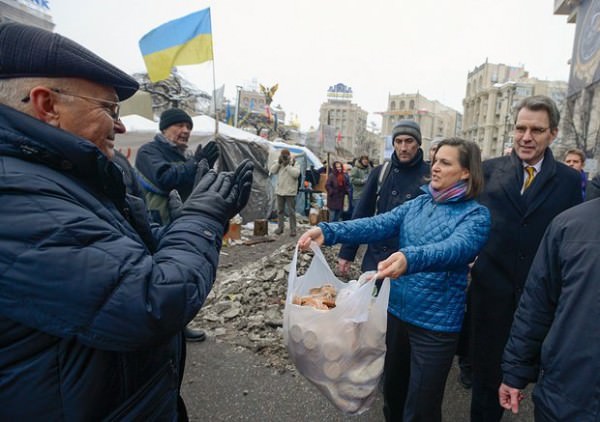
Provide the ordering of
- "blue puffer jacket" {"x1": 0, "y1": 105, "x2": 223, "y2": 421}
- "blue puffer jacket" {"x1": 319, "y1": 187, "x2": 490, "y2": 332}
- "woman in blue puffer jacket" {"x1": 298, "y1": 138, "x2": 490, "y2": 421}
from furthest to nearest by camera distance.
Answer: "woman in blue puffer jacket" {"x1": 298, "y1": 138, "x2": 490, "y2": 421} < "blue puffer jacket" {"x1": 319, "y1": 187, "x2": 490, "y2": 332} < "blue puffer jacket" {"x1": 0, "y1": 105, "x2": 223, "y2": 421}

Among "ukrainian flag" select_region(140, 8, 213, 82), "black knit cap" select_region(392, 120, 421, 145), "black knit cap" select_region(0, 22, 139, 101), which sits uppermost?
"ukrainian flag" select_region(140, 8, 213, 82)

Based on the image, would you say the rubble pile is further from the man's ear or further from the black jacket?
the man's ear

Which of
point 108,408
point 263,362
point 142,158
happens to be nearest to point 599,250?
point 108,408

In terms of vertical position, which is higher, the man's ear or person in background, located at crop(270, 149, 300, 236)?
the man's ear

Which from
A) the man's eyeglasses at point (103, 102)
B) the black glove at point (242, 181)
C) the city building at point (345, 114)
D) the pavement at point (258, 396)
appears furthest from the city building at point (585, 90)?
the city building at point (345, 114)

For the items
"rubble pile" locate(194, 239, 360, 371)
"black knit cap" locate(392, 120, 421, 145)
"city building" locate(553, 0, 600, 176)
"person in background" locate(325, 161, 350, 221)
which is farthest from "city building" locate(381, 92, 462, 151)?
"black knit cap" locate(392, 120, 421, 145)

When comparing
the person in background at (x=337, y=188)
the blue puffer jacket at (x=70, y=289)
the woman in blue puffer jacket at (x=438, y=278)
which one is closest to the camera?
the blue puffer jacket at (x=70, y=289)

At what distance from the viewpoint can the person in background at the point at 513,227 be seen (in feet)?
7.52

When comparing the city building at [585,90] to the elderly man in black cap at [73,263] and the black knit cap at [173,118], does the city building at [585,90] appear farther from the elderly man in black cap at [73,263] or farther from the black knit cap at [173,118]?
the elderly man in black cap at [73,263]

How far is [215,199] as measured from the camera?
1296 millimetres

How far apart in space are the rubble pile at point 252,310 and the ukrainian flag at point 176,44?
10.8 ft

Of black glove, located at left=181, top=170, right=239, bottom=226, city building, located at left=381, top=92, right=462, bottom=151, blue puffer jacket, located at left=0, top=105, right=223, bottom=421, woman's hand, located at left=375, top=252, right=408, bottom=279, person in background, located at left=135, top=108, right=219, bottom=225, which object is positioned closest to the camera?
blue puffer jacket, located at left=0, top=105, right=223, bottom=421

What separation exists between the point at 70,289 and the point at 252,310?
3.68 meters

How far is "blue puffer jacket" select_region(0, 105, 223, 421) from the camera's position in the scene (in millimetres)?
847
